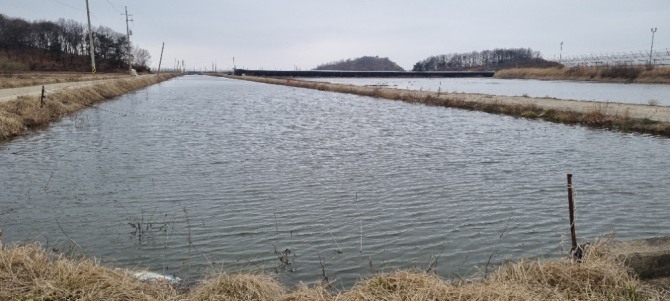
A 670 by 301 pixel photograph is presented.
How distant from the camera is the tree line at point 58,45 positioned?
11756 cm

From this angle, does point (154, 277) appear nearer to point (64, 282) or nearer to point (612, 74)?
point (64, 282)

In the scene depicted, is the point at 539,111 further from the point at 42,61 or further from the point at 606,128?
the point at 42,61

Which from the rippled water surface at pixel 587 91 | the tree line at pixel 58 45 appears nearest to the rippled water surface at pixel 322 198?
the rippled water surface at pixel 587 91

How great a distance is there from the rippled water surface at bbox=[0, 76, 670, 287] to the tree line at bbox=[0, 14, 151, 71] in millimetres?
108036

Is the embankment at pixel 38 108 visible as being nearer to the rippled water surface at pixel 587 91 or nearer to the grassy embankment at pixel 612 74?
the rippled water surface at pixel 587 91

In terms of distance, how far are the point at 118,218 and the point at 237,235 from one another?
246 cm

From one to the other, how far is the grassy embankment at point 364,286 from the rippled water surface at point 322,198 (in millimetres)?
1374

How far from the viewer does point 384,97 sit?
5175cm

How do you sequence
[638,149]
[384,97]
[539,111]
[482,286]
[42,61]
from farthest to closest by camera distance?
[42,61], [384,97], [539,111], [638,149], [482,286]

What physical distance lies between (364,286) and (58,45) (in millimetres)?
144804

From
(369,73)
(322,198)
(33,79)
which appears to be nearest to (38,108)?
(322,198)

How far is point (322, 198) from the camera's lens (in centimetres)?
1048

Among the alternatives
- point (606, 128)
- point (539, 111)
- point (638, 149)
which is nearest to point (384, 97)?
point (539, 111)

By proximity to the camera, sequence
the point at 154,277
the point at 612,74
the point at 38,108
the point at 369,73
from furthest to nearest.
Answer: the point at 369,73 < the point at 612,74 < the point at 38,108 < the point at 154,277
